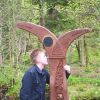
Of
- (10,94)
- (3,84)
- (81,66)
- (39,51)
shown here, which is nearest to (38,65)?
(39,51)

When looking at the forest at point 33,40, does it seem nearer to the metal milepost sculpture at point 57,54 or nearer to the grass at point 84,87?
the grass at point 84,87

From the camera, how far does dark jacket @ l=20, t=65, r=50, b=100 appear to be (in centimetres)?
475

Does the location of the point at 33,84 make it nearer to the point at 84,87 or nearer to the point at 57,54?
the point at 57,54

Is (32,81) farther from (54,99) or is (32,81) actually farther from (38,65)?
(54,99)

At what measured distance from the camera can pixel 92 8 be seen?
1416 cm

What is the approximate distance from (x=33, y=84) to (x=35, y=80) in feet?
0.20

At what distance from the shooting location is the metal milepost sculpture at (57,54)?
18.1 ft

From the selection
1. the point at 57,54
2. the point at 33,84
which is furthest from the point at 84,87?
the point at 33,84

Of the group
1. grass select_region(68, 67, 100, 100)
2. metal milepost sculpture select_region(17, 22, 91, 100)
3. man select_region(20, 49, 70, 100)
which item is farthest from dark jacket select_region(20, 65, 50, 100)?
grass select_region(68, 67, 100, 100)

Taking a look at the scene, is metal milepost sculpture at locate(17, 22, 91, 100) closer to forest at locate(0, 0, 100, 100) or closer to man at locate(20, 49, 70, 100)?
man at locate(20, 49, 70, 100)

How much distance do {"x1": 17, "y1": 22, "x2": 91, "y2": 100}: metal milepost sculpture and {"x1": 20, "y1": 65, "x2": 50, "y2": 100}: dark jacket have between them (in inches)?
21.4

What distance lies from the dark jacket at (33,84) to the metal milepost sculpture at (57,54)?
1.79ft

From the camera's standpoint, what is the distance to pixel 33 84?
4.84 m

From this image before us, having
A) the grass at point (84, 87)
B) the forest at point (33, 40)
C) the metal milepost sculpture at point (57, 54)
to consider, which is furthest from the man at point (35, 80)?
the grass at point (84, 87)
